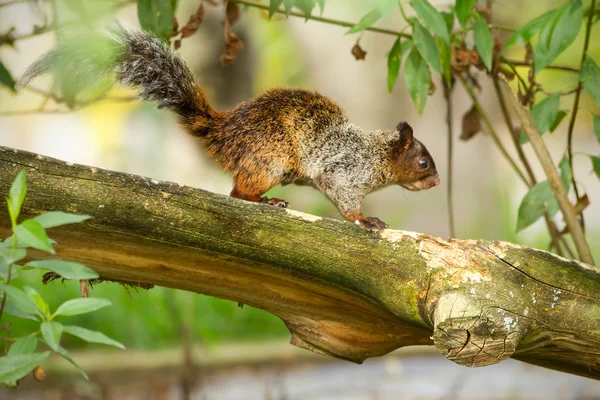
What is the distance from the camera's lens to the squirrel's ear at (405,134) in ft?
8.27

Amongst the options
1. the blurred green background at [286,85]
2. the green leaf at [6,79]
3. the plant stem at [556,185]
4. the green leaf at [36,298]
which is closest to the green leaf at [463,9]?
the plant stem at [556,185]

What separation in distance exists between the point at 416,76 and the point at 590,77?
460 mm

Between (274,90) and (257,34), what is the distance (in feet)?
7.74

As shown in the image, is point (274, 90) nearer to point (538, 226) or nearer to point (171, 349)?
point (171, 349)

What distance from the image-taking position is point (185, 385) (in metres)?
3.01

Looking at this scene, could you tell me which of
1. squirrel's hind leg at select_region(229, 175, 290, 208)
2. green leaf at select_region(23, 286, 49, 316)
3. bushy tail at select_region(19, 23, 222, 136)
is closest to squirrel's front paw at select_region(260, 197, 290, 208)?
squirrel's hind leg at select_region(229, 175, 290, 208)

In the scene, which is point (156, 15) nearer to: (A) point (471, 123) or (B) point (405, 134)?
(B) point (405, 134)

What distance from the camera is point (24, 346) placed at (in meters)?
1.04

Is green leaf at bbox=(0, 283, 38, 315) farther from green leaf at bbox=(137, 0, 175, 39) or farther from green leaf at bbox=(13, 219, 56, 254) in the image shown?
green leaf at bbox=(137, 0, 175, 39)

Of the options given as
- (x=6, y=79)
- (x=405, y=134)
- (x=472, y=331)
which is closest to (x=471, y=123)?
(x=405, y=134)

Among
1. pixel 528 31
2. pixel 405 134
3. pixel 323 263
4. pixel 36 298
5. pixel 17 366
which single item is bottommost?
pixel 17 366

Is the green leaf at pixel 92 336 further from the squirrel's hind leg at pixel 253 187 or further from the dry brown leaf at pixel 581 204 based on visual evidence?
the dry brown leaf at pixel 581 204

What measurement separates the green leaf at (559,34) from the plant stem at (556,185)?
0.42 metres

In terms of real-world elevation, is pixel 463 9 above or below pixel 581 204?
above
